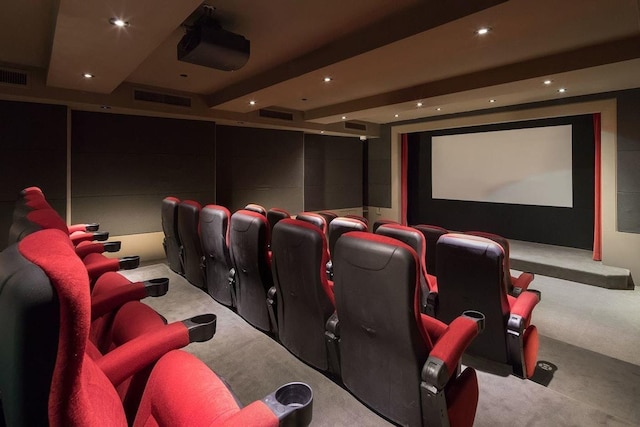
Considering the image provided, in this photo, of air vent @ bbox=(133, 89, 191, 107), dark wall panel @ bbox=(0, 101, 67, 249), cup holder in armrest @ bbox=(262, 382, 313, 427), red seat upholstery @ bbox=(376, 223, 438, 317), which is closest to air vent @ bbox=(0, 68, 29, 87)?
dark wall panel @ bbox=(0, 101, 67, 249)

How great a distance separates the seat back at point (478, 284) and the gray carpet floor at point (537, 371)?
0.66 feet

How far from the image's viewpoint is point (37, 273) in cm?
50

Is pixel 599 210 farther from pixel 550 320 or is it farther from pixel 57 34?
pixel 57 34

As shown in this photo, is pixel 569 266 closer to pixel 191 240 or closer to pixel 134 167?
pixel 191 240

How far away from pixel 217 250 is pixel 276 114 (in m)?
4.29

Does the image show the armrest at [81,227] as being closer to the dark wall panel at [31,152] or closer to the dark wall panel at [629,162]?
the dark wall panel at [31,152]

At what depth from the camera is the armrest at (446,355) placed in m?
1.34

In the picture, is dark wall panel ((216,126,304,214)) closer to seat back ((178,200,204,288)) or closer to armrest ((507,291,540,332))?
seat back ((178,200,204,288))

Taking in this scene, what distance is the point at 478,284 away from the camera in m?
2.06

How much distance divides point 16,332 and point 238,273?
2.34m

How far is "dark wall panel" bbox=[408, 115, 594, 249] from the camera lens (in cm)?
576

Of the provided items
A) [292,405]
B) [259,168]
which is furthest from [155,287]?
[259,168]

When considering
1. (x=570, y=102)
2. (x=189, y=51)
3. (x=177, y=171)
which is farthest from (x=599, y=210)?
(x=177, y=171)

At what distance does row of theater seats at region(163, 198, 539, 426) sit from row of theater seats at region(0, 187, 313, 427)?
2.19ft
